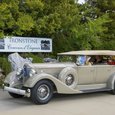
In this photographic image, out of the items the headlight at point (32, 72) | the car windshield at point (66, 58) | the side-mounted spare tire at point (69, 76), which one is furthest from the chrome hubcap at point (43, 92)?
the car windshield at point (66, 58)

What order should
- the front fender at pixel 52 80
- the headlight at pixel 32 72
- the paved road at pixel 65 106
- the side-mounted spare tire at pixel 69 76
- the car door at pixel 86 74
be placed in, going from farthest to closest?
1. the car door at pixel 86 74
2. the side-mounted spare tire at pixel 69 76
3. the headlight at pixel 32 72
4. the front fender at pixel 52 80
5. the paved road at pixel 65 106

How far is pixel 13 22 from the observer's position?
15211 mm

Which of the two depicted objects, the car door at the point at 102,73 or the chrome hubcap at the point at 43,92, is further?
the car door at the point at 102,73

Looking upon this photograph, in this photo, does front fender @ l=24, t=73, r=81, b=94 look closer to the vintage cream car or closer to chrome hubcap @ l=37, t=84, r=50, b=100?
the vintage cream car

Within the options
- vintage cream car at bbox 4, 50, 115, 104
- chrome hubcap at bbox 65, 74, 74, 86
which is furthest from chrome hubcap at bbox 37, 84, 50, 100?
chrome hubcap at bbox 65, 74, 74, 86

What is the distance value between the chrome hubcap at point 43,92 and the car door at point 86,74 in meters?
1.32

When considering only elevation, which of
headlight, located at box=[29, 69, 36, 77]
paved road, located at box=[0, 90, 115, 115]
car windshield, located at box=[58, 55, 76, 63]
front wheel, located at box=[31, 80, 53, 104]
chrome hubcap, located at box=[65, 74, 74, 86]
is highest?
car windshield, located at box=[58, 55, 76, 63]

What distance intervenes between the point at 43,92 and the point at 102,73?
2.58 m

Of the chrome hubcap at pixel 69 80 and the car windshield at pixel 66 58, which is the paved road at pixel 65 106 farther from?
the car windshield at pixel 66 58

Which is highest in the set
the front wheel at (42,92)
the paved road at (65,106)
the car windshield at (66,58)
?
the car windshield at (66,58)

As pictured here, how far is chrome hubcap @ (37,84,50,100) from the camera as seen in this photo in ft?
33.2

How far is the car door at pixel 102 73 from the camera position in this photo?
1174 cm

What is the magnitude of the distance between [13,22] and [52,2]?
3350mm

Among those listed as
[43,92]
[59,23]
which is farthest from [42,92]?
[59,23]
